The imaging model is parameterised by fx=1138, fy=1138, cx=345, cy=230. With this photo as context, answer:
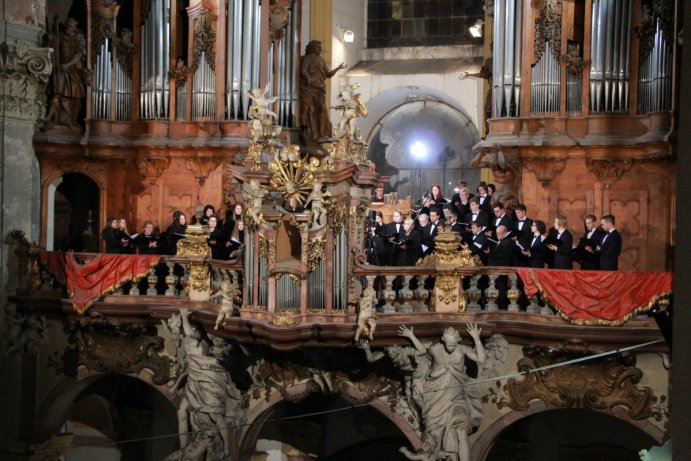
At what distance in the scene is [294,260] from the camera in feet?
46.5

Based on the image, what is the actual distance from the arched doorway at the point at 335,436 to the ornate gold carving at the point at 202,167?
405 cm

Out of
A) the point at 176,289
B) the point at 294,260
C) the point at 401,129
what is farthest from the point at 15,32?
the point at 401,129

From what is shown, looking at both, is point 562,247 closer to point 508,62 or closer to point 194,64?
point 508,62

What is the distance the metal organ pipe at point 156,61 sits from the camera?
19.1 meters

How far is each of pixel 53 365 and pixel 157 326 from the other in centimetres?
211

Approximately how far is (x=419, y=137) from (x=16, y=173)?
783 cm

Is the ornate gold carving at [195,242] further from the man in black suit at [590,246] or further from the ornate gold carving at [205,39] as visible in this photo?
the man in black suit at [590,246]

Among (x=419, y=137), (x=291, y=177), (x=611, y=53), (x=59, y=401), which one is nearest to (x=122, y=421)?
(x=59, y=401)

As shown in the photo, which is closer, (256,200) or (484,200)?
(256,200)

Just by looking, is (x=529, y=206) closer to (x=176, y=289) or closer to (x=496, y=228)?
(x=496, y=228)

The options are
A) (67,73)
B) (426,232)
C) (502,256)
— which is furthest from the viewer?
(67,73)

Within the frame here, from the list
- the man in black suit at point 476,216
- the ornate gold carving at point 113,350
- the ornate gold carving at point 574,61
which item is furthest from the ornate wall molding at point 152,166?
the ornate gold carving at point 574,61

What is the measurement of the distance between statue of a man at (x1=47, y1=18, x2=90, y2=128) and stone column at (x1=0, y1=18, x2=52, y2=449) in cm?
107

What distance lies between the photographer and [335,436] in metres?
18.9
